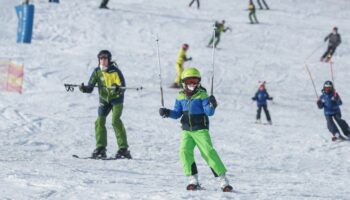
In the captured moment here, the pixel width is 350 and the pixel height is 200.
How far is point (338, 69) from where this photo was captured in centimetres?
A: 2441

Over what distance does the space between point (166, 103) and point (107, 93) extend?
8006 millimetres

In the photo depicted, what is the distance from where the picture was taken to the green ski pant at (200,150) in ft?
23.0

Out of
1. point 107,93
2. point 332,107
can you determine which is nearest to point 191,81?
point 107,93

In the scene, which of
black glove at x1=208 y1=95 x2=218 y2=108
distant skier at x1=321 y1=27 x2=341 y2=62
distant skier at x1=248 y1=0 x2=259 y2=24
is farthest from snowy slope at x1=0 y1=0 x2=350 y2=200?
black glove at x1=208 y1=95 x2=218 y2=108

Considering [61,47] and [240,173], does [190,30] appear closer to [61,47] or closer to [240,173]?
[61,47]

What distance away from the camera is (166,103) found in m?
17.8

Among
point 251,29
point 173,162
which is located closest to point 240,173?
point 173,162

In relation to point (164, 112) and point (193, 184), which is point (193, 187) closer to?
point (193, 184)

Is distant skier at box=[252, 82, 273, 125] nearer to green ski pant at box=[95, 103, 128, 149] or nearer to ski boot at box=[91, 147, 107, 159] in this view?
green ski pant at box=[95, 103, 128, 149]

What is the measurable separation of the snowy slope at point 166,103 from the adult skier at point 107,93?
0.52 meters

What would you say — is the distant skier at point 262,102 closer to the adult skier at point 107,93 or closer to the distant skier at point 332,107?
the distant skier at point 332,107

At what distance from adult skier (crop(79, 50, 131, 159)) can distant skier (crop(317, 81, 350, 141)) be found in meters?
5.78

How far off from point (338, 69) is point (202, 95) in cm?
1835

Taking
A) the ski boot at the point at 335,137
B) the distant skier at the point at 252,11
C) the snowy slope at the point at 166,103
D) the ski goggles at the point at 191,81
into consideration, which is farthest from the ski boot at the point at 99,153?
the distant skier at the point at 252,11
